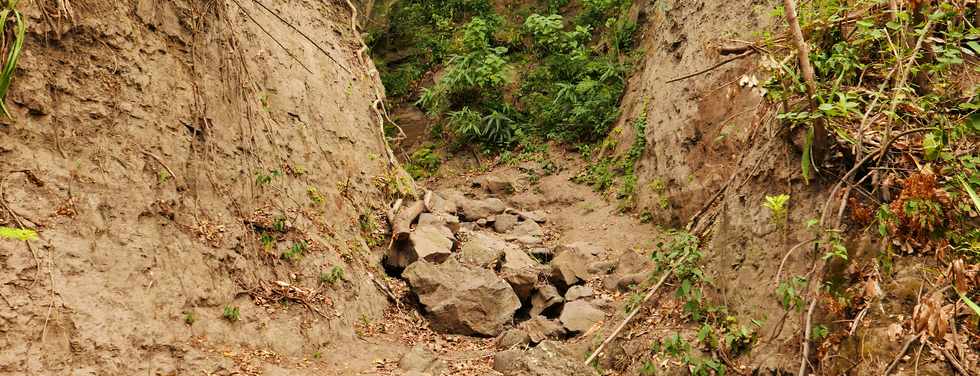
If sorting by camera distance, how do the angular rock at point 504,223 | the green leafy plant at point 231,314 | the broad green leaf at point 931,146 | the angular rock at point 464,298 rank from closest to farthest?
the broad green leaf at point 931,146
the green leafy plant at point 231,314
the angular rock at point 464,298
the angular rock at point 504,223

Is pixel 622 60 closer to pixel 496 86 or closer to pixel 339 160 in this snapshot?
pixel 496 86

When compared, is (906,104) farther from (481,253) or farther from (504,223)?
(504,223)

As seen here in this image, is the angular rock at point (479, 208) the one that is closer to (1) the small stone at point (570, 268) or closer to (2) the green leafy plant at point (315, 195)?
(1) the small stone at point (570, 268)

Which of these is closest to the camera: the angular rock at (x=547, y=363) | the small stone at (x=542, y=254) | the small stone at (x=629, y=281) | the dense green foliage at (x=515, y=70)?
the angular rock at (x=547, y=363)

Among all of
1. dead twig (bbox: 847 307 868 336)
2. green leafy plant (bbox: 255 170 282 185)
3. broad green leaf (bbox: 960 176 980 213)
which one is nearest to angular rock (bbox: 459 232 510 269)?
green leafy plant (bbox: 255 170 282 185)

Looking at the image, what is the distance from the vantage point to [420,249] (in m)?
9.19

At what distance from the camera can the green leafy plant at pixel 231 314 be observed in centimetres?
622

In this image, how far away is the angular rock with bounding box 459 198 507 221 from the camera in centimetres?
1217

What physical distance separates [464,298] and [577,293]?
1427 mm

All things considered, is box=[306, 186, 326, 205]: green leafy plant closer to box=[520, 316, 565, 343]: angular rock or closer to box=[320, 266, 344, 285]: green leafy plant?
box=[320, 266, 344, 285]: green leafy plant

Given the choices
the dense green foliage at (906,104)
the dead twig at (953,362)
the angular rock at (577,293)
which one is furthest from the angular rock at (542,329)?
the dead twig at (953,362)

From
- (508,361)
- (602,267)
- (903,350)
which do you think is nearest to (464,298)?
(508,361)

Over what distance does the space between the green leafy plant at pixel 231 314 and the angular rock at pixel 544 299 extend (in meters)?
3.57

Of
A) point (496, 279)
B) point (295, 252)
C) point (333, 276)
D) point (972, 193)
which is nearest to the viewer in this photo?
point (972, 193)
